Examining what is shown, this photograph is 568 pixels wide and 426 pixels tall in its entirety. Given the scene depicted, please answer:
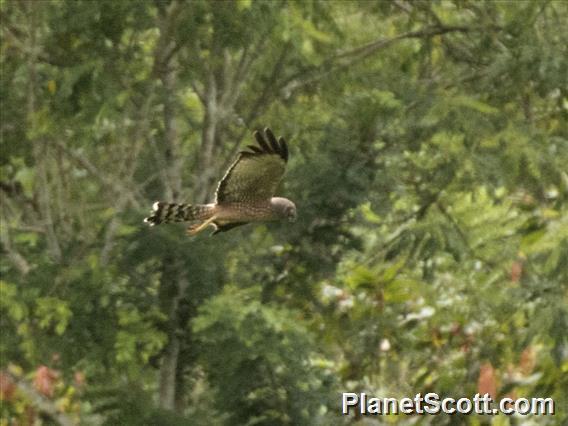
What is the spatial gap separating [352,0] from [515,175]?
128cm

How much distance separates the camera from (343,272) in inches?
267

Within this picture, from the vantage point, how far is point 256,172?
9.75 feet

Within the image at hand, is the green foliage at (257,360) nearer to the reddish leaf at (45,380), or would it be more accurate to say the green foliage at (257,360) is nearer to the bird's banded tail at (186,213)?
the reddish leaf at (45,380)

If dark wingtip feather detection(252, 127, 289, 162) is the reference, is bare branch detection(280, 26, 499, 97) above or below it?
above

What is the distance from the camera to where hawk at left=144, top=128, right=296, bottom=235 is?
295cm

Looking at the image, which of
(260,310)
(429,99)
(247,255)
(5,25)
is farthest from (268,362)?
(5,25)

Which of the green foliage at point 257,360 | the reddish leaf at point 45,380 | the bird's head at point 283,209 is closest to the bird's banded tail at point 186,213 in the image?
the bird's head at point 283,209

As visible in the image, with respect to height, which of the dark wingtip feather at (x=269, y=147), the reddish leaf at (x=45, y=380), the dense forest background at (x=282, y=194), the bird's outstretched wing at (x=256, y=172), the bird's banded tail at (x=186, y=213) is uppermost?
the dense forest background at (x=282, y=194)

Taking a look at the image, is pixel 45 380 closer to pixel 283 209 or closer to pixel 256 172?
pixel 283 209

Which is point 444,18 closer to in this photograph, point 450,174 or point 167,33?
point 450,174

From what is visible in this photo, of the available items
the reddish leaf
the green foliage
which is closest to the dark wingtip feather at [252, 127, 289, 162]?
the green foliage

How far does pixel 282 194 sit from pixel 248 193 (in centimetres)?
329

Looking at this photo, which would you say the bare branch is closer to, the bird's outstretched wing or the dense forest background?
the dense forest background

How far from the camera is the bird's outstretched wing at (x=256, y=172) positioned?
2.94m
